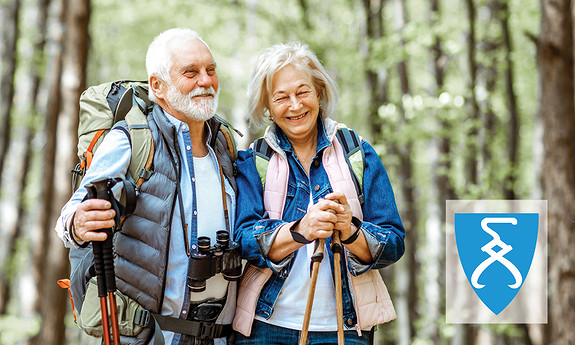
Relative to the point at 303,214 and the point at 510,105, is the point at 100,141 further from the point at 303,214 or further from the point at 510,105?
the point at 510,105

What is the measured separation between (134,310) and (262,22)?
14058 mm

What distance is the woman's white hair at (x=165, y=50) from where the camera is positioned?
3.38 m

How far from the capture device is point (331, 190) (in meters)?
3.32

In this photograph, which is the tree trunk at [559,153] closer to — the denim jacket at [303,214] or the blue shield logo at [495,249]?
the blue shield logo at [495,249]


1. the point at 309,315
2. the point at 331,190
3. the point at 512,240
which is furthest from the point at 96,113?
the point at 512,240

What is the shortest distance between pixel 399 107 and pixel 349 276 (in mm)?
8967

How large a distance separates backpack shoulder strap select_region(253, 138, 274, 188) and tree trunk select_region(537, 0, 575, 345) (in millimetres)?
4902

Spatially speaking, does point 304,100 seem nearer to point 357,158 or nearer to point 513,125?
point 357,158

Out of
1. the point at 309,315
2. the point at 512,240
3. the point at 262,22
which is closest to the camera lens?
the point at 309,315

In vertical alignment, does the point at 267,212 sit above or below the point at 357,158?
below

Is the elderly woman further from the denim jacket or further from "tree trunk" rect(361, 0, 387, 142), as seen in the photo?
"tree trunk" rect(361, 0, 387, 142)

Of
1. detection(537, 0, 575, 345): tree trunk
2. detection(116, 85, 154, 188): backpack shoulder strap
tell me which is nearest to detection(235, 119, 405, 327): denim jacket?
detection(116, 85, 154, 188): backpack shoulder strap

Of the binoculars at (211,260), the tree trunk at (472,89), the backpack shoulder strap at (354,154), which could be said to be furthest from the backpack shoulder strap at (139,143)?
the tree trunk at (472,89)

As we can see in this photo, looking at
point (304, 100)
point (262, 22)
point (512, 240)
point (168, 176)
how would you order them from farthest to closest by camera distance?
1. point (262, 22)
2. point (512, 240)
3. point (304, 100)
4. point (168, 176)
